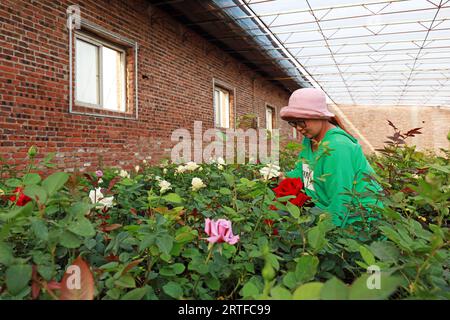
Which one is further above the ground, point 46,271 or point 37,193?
point 37,193

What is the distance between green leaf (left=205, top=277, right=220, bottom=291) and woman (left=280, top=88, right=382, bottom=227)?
0.58 meters

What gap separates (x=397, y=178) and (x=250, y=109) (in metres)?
10.1

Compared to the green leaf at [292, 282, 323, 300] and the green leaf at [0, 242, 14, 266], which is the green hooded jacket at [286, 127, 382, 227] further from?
the green leaf at [0, 242, 14, 266]

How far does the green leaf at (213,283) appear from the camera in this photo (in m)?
0.72

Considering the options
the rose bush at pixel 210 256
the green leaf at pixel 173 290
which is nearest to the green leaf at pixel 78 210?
the rose bush at pixel 210 256

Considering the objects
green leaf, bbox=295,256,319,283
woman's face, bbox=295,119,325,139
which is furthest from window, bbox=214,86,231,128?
green leaf, bbox=295,256,319,283

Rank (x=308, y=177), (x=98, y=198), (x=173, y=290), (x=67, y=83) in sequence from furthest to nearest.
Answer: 1. (x=67, y=83)
2. (x=308, y=177)
3. (x=98, y=198)
4. (x=173, y=290)

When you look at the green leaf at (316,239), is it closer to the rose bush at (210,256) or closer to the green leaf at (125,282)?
the rose bush at (210,256)

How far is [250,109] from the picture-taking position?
1147cm

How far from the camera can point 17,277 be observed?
1.81 feet

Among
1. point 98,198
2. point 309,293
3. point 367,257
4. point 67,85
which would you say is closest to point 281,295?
point 309,293

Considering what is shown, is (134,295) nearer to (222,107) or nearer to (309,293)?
(309,293)

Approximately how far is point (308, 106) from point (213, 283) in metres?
1.22
